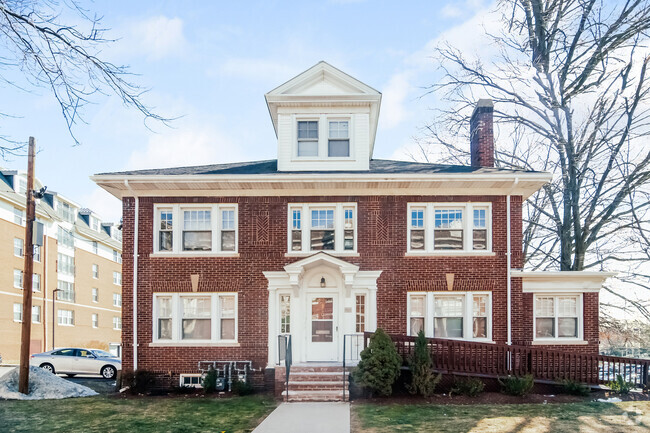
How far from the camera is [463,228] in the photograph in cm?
1591

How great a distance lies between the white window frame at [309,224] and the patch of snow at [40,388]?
22.5 feet

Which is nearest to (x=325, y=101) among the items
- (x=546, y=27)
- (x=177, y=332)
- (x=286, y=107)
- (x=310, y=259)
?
(x=286, y=107)

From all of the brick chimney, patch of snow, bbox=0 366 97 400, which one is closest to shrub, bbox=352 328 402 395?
the brick chimney

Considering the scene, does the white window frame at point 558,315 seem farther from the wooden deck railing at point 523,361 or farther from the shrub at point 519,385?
the shrub at point 519,385

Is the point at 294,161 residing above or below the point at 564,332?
above

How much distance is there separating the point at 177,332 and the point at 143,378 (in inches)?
58.3

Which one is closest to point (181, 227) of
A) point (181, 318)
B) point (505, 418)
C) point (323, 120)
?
point (181, 318)

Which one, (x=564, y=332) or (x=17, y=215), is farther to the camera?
(x=17, y=215)

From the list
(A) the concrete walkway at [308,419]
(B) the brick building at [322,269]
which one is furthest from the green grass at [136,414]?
(B) the brick building at [322,269]

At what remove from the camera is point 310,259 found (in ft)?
49.7

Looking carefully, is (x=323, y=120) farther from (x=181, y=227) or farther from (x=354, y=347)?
(x=354, y=347)

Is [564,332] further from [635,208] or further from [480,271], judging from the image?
[635,208]

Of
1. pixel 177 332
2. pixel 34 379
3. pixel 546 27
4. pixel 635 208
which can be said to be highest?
pixel 546 27

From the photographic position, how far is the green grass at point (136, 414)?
1038 centimetres
